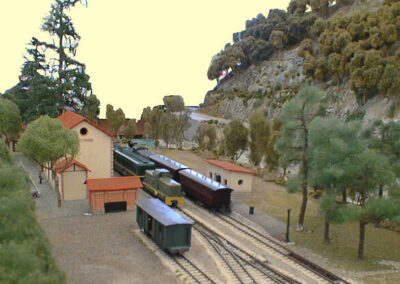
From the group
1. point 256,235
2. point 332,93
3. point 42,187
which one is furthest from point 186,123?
point 256,235

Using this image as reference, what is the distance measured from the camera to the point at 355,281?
17359mm

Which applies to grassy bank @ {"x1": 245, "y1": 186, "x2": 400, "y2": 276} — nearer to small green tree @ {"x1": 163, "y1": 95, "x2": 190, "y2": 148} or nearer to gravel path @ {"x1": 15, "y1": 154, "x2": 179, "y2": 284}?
gravel path @ {"x1": 15, "y1": 154, "x2": 179, "y2": 284}

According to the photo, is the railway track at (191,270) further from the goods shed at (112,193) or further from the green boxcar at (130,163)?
the green boxcar at (130,163)

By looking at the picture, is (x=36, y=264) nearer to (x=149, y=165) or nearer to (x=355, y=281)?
(x=355, y=281)

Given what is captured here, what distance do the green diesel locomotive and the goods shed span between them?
2056 mm

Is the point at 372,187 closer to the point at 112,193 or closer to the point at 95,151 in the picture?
the point at 112,193

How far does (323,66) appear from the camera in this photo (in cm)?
6725

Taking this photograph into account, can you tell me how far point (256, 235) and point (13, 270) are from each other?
55.8 ft

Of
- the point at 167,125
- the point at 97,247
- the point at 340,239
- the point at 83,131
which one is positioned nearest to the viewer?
the point at 97,247

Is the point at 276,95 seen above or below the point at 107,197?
above

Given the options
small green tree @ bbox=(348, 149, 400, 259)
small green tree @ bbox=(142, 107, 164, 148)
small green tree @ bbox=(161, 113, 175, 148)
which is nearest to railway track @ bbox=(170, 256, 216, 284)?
small green tree @ bbox=(348, 149, 400, 259)

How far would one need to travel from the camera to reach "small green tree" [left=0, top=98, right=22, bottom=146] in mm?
35375

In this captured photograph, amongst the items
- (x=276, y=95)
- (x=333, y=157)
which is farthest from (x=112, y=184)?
(x=276, y=95)

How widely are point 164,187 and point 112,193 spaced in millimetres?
3777
